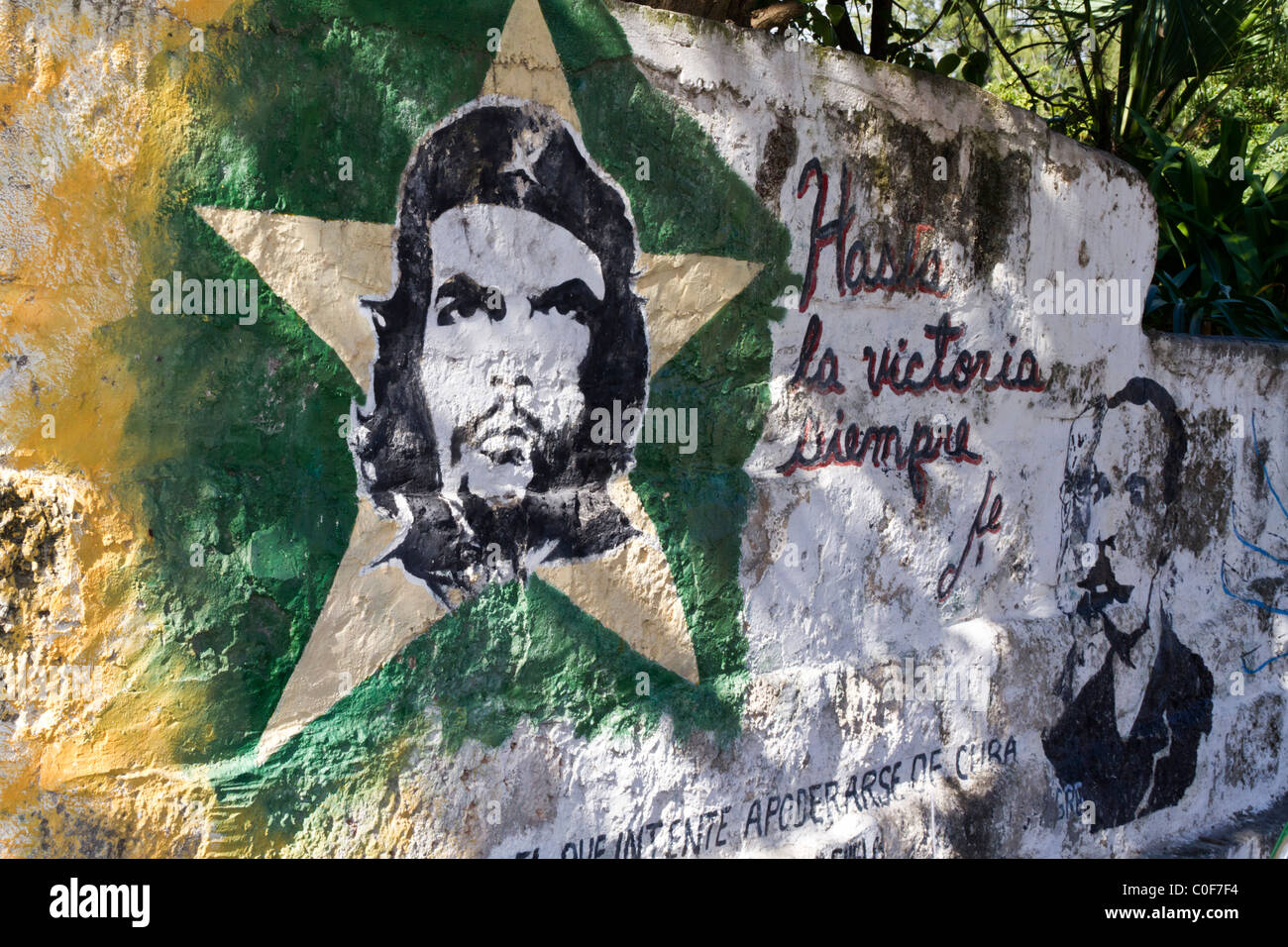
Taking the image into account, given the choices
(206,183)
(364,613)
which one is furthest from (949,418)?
(206,183)

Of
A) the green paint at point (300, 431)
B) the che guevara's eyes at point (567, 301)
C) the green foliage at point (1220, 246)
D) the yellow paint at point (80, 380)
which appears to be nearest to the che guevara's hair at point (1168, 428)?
the green foliage at point (1220, 246)

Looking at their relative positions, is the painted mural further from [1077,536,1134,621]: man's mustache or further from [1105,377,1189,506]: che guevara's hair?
[1105,377,1189,506]: che guevara's hair

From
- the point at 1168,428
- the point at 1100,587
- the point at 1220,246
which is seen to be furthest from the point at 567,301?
the point at 1220,246

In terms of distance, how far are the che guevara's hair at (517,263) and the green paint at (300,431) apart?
5 centimetres

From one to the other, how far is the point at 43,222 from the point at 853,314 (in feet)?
6.86

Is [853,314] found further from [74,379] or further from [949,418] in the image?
[74,379]

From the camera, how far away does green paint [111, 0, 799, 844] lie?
84.4 inches

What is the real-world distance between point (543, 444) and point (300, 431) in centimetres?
59

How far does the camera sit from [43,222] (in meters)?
2.01

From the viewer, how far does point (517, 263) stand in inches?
98.3

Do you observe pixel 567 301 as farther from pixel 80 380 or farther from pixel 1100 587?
pixel 1100 587

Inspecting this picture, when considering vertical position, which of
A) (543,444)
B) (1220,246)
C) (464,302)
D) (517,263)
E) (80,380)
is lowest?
(543,444)

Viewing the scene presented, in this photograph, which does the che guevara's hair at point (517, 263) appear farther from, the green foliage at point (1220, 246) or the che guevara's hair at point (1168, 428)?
the green foliage at point (1220, 246)

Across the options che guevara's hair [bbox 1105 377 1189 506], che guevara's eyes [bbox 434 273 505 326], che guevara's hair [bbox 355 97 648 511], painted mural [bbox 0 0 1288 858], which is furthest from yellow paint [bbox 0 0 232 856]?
che guevara's hair [bbox 1105 377 1189 506]
